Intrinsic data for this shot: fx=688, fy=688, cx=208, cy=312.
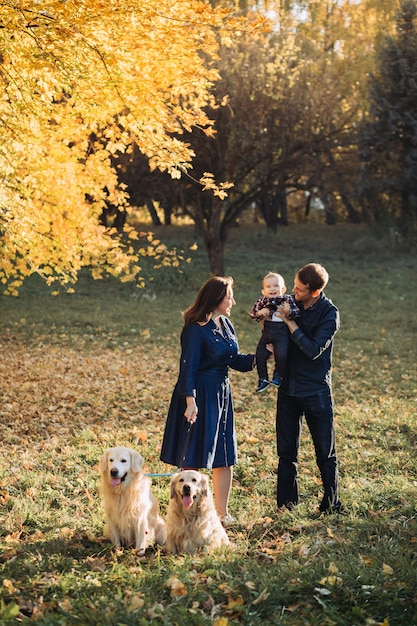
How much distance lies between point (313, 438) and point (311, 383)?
0.52 m

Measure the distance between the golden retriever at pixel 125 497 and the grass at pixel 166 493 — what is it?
13 cm

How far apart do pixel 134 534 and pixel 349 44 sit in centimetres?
3307

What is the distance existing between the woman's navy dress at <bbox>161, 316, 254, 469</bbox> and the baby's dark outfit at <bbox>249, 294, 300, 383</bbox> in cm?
23

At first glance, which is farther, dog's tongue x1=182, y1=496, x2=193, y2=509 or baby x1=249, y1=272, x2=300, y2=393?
baby x1=249, y1=272, x2=300, y2=393

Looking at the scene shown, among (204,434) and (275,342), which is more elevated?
(275,342)

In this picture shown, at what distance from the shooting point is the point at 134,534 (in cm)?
491

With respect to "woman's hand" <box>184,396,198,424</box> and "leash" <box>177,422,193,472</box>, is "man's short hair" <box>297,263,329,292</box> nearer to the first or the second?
"woman's hand" <box>184,396,198,424</box>

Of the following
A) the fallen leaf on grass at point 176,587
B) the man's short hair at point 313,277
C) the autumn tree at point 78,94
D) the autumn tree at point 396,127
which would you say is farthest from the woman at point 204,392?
the autumn tree at point 396,127

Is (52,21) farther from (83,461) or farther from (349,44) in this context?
(349,44)

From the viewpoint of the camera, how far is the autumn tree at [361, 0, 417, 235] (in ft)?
92.1

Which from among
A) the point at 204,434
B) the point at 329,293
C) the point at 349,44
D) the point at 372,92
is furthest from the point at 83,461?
the point at 349,44

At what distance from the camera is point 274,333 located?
544cm

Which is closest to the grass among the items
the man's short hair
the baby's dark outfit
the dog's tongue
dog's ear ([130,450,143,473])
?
the dog's tongue

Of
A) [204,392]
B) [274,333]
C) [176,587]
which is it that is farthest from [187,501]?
[274,333]
